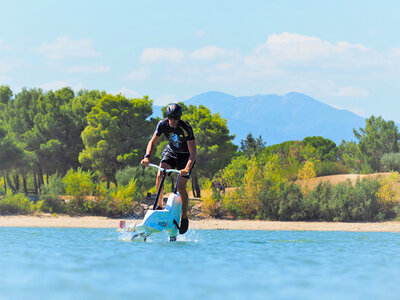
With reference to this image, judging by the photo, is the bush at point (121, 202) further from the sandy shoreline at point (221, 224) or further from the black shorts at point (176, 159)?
the black shorts at point (176, 159)

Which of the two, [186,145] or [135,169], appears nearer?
[186,145]

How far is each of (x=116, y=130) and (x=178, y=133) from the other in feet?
111

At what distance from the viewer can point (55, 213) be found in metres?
33.5

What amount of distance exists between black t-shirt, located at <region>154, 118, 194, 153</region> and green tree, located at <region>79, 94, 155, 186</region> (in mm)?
33185

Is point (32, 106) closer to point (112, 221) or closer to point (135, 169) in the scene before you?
point (135, 169)

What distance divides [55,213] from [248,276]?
2708cm

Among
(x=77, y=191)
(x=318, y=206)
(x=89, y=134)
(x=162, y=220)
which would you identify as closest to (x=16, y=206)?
(x=77, y=191)

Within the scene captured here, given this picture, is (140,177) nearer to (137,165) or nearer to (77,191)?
(137,165)

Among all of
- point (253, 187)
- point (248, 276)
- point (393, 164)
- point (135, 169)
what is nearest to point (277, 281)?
point (248, 276)

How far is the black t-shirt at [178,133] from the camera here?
12906 mm

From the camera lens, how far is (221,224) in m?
31.2

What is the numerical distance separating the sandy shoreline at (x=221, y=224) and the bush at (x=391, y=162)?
1980 cm

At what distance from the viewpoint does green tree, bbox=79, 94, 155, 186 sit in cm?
4656

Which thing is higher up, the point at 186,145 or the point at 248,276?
the point at 186,145
